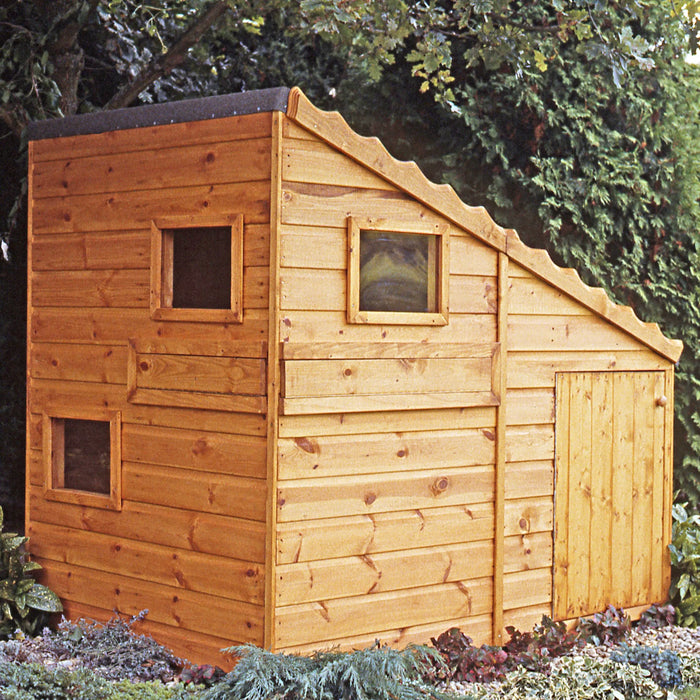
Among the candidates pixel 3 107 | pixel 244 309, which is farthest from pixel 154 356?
pixel 3 107

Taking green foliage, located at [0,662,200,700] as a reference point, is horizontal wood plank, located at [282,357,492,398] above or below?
above

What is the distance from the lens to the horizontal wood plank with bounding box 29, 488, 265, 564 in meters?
5.16

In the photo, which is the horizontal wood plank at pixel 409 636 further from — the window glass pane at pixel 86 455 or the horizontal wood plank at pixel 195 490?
the window glass pane at pixel 86 455

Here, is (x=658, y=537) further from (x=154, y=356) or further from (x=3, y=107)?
(x=3, y=107)

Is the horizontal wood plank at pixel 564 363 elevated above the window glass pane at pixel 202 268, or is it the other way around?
the window glass pane at pixel 202 268

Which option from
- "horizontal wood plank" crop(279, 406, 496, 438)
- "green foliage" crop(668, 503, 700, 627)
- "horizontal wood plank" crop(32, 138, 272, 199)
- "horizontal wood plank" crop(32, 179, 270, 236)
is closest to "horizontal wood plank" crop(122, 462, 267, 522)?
"horizontal wood plank" crop(279, 406, 496, 438)

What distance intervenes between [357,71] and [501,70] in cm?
138

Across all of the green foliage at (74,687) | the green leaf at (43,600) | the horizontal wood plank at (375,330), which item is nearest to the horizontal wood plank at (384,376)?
the horizontal wood plank at (375,330)

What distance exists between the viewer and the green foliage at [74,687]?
4699mm

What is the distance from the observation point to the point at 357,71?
342 inches

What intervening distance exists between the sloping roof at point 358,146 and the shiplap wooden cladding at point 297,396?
15 mm

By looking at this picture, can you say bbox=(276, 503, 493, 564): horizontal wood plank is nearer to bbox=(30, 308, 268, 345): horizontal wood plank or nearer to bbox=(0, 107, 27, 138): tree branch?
bbox=(30, 308, 268, 345): horizontal wood plank

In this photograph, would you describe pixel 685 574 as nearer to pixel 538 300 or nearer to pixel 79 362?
pixel 538 300

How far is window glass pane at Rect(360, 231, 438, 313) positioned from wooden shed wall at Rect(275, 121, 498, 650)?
0.37 feet
